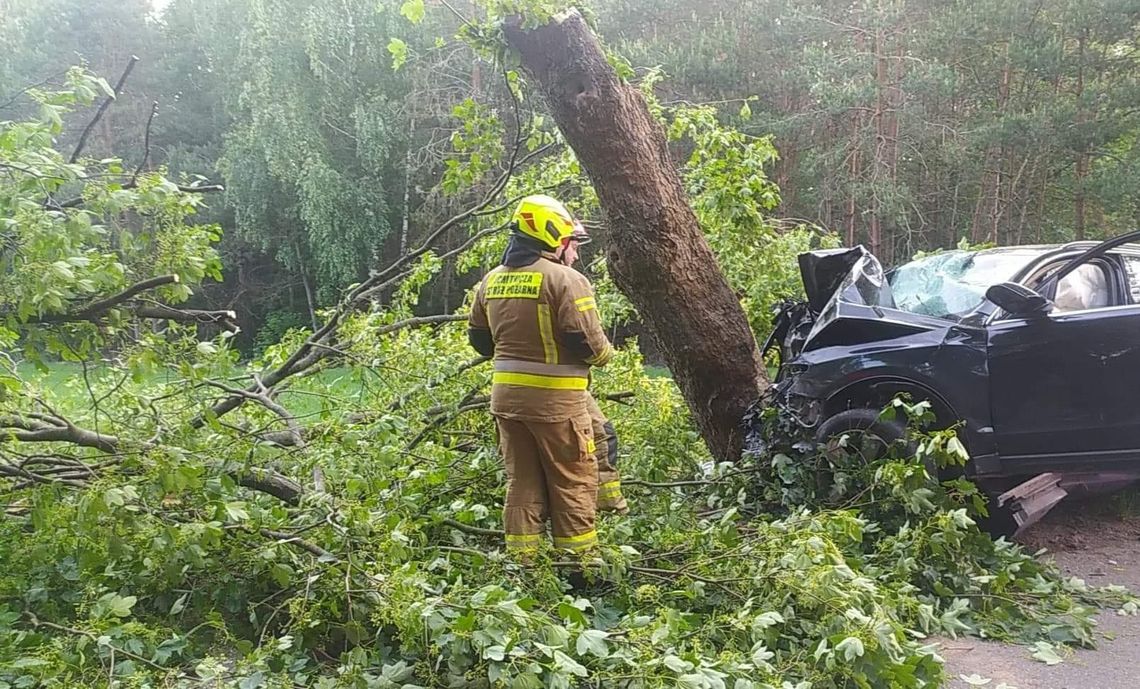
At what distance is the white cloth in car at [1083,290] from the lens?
421 cm

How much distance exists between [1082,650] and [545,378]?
2.42 metres

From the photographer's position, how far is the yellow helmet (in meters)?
3.42

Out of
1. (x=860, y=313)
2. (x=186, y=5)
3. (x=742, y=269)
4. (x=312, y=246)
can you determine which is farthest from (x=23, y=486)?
(x=186, y=5)

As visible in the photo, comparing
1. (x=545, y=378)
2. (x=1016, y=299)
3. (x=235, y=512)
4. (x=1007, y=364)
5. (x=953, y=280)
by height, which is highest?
(x=953, y=280)

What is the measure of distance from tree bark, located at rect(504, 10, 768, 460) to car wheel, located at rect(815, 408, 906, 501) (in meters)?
0.59

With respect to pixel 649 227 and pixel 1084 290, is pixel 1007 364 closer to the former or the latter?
pixel 1084 290

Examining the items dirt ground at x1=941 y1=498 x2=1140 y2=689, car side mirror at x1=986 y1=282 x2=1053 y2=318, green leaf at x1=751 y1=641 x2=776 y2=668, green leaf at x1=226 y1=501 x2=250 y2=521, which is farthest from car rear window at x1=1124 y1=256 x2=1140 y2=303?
green leaf at x1=226 y1=501 x2=250 y2=521

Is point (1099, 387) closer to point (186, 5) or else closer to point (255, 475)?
point (255, 475)

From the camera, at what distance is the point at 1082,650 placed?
3191 mm

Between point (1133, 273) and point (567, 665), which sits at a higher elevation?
point (1133, 273)

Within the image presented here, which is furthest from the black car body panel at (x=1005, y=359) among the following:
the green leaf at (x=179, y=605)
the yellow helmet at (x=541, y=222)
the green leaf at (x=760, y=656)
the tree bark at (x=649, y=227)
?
the green leaf at (x=179, y=605)

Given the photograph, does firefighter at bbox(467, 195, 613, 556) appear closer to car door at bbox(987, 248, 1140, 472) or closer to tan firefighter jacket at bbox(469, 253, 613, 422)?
tan firefighter jacket at bbox(469, 253, 613, 422)

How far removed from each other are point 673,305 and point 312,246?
2131 cm

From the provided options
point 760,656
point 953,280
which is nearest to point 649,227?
point 953,280
